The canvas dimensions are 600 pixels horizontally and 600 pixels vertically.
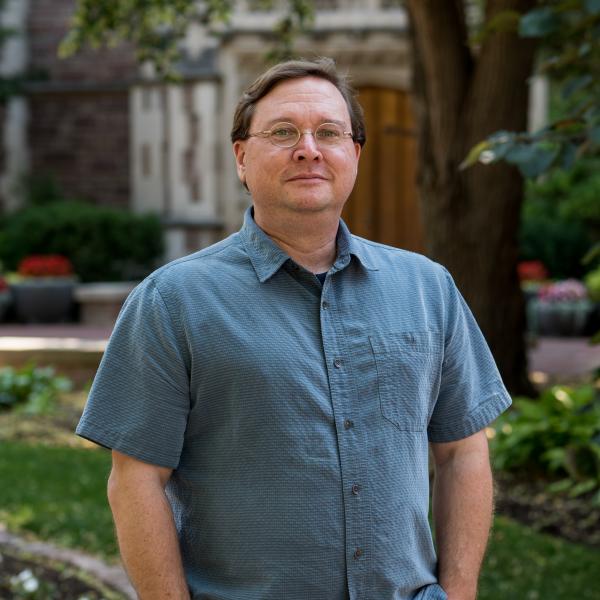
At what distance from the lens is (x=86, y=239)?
1570cm

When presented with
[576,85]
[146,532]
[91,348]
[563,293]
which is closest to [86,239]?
[91,348]

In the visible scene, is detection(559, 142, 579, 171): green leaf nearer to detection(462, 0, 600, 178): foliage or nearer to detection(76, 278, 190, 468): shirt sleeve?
detection(462, 0, 600, 178): foliage

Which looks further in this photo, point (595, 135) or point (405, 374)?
point (595, 135)

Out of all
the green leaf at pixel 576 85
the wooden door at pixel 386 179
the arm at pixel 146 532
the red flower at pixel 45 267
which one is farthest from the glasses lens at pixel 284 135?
the wooden door at pixel 386 179

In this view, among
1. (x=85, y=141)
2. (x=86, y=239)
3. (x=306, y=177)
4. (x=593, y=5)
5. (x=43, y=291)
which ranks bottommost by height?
(x=43, y=291)

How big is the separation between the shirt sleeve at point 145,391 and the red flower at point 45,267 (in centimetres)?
1285

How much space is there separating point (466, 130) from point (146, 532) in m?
5.70

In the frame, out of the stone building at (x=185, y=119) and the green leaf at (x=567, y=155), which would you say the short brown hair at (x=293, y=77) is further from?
the stone building at (x=185, y=119)

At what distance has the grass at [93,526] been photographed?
4.62m

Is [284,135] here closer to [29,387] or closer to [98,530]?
[98,530]

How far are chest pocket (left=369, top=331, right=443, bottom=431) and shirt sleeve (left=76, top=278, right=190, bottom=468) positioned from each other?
13.4 inches

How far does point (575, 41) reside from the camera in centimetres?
484

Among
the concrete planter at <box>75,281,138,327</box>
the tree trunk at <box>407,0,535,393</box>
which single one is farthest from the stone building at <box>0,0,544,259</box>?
the tree trunk at <box>407,0,535,393</box>

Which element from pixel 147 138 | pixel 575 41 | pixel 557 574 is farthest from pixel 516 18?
pixel 147 138
